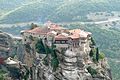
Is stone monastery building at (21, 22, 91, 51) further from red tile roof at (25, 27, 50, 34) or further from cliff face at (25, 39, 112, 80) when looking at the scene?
cliff face at (25, 39, 112, 80)

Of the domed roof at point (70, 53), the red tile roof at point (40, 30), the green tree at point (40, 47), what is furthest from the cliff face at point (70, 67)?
the red tile roof at point (40, 30)

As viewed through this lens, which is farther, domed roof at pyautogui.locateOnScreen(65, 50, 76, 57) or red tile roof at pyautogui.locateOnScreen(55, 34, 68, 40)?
red tile roof at pyautogui.locateOnScreen(55, 34, 68, 40)

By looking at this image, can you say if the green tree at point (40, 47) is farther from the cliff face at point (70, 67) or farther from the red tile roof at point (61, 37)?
the red tile roof at point (61, 37)

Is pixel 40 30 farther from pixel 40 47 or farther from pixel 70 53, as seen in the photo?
pixel 70 53

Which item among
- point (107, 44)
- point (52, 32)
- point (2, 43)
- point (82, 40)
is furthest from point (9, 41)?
point (107, 44)

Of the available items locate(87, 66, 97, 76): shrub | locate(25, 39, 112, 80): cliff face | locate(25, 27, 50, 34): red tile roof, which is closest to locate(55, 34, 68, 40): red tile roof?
locate(25, 39, 112, 80): cliff face

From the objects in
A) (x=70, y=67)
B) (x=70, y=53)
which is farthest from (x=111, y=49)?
(x=70, y=53)

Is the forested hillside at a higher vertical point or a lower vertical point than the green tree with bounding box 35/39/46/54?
lower

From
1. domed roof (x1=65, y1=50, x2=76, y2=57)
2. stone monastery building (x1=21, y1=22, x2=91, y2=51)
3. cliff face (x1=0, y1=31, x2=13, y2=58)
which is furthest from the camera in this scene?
cliff face (x1=0, y1=31, x2=13, y2=58)

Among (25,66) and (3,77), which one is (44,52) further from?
(3,77)

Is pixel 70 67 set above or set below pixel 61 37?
below

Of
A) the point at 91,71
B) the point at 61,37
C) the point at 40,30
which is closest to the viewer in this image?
the point at 61,37

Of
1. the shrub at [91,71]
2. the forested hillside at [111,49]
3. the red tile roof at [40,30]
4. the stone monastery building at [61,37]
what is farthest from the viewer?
the forested hillside at [111,49]

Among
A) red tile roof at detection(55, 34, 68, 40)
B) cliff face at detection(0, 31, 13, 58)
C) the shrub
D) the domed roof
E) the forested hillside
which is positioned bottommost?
the forested hillside
